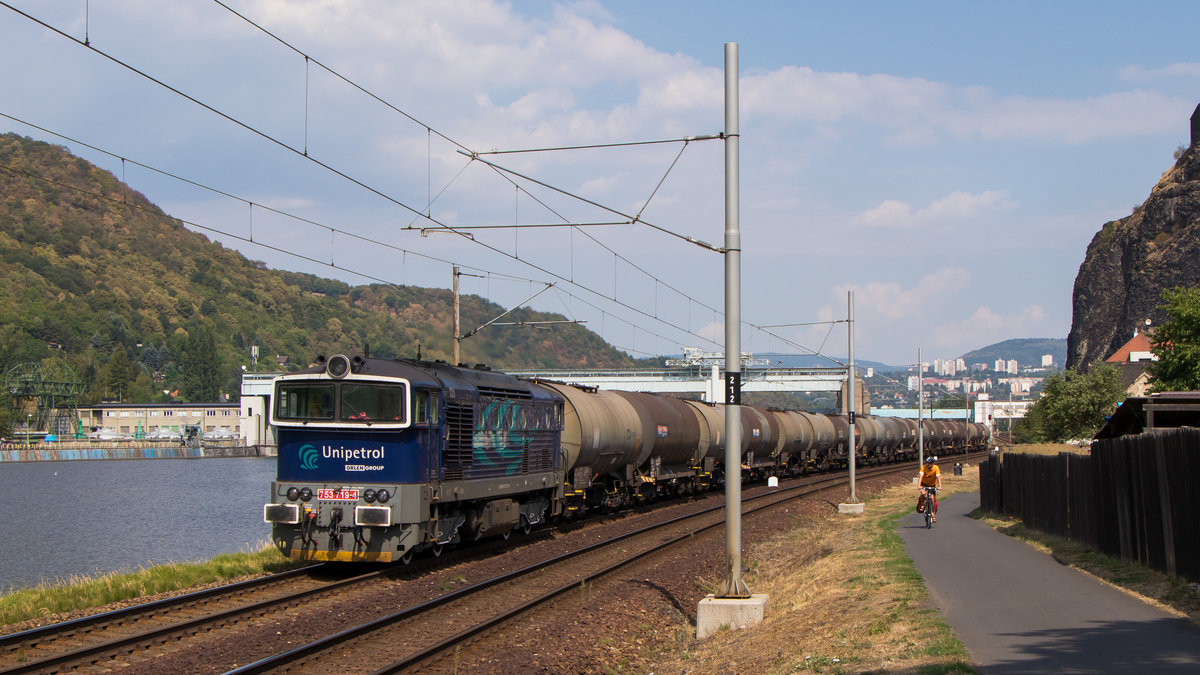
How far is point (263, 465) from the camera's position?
112 m

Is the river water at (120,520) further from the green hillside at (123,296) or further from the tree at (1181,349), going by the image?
the tree at (1181,349)

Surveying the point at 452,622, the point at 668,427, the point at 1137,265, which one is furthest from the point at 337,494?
the point at 1137,265

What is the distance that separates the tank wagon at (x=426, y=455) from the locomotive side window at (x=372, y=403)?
0.06 feet

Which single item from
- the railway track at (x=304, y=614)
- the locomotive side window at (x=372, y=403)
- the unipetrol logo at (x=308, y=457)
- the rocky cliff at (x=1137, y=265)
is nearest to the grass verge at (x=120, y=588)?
the railway track at (x=304, y=614)

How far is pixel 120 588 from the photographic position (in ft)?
56.2

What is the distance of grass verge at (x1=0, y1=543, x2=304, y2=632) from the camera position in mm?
15148

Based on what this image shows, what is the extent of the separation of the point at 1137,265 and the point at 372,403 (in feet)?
371

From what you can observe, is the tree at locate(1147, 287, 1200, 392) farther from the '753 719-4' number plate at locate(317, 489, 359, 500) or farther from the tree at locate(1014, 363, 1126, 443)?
the '753 719-4' number plate at locate(317, 489, 359, 500)

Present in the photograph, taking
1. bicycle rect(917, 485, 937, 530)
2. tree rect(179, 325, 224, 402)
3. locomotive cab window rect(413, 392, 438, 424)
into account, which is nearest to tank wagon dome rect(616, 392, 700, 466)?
bicycle rect(917, 485, 937, 530)

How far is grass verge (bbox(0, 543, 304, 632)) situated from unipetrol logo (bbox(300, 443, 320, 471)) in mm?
2677

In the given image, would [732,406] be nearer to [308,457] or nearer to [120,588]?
[308,457]

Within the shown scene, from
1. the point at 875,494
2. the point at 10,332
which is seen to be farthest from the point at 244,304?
the point at 875,494

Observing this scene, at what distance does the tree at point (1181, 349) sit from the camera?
5425 centimetres

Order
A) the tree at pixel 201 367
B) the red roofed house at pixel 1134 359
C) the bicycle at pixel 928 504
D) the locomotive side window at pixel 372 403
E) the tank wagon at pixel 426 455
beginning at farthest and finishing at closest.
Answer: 1. the tree at pixel 201 367
2. the red roofed house at pixel 1134 359
3. the bicycle at pixel 928 504
4. the locomotive side window at pixel 372 403
5. the tank wagon at pixel 426 455
